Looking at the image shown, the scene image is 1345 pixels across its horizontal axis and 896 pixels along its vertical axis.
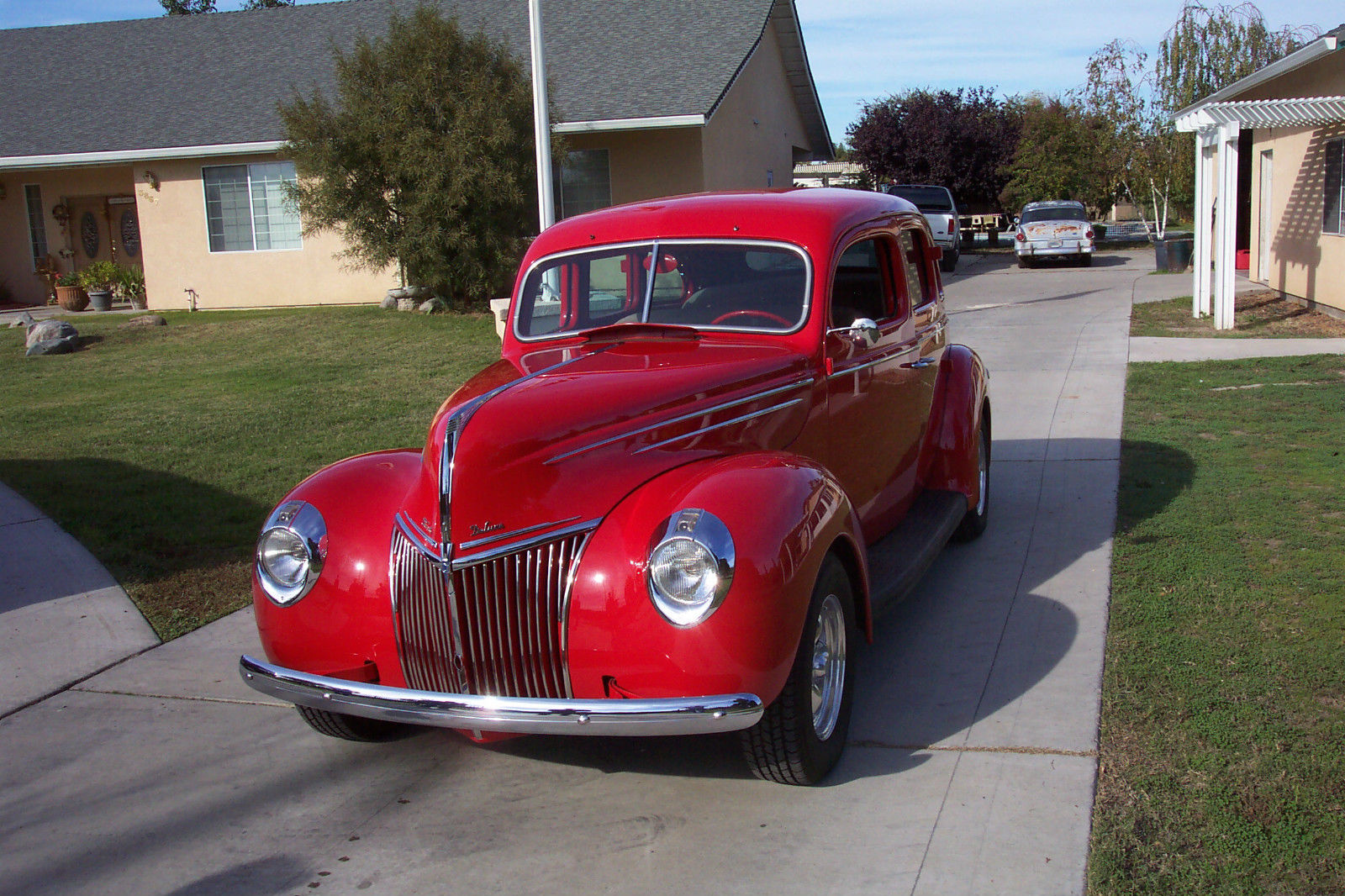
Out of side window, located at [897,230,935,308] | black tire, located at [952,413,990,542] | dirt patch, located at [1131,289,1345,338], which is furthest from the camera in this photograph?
dirt patch, located at [1131,289,1345,338]

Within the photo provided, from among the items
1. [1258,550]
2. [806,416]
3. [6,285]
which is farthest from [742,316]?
[6,285]

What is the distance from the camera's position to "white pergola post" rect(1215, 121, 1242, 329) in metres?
14.3

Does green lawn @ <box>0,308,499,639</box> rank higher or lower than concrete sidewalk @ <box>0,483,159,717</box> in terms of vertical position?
higher

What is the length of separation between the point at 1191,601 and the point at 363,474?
3.64m

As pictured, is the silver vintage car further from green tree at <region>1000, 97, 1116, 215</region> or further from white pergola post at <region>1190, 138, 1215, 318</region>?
white pergola post at <region>1190, 138, 1215, 318</region>

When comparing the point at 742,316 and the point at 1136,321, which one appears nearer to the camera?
the point at 742,316

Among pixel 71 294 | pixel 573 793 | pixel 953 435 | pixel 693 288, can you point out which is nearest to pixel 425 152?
pixel 71 294

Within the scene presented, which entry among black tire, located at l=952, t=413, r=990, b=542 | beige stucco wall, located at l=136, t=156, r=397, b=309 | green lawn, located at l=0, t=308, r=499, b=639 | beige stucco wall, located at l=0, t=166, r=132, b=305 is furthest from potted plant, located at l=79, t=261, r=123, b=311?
black tire, located at l=952, t=413, r=990, b=542

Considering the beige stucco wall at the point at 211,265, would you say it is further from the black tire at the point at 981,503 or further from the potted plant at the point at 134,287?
the black tire at the point at 981,503

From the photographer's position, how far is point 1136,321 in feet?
52.3

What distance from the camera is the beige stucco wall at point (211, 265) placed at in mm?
21047

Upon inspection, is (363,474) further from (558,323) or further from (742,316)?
(742,316)

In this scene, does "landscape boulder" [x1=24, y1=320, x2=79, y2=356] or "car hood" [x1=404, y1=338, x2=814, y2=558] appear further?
"landscape boulder" [x1=24, y1=320, x2=79, y2=356]

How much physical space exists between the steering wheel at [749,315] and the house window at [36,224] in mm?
22730
